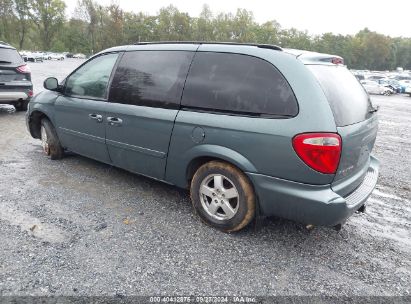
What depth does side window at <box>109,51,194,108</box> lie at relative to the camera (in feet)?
11.5

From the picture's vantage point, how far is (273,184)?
2875 mm

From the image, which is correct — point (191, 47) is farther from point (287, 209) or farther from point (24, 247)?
point (24, 247)

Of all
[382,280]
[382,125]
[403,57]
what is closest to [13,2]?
[382,125]

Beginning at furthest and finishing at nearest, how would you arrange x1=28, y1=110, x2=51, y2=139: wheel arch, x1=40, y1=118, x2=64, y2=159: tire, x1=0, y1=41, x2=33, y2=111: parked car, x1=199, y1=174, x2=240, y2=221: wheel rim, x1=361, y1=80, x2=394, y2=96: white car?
x1=361, y1=80, x2=394, y2=96: white car, x1=0, y1=41, x2=33, y2=111: parked car, x1=28, y1=110, x2=51, y2=139: wheel arch, x1=40, y1=118, x2=64, y2=159: tire, x1=199, y1=174, x2=240, y2=221: wheel rim

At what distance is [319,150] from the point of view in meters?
2.65

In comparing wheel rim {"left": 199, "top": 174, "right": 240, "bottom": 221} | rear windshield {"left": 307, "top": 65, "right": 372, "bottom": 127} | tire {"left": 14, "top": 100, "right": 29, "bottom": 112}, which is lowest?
tire {"left": 14, "top": 100, "right": 29, "bottom": 112}

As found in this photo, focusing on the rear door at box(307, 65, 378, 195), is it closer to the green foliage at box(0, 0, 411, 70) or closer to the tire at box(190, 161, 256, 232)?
the tire at box(190, 161, 256, 232)

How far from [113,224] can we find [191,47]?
6.60ft

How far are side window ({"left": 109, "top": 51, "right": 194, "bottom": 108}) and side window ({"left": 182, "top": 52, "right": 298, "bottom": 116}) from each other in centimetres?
15

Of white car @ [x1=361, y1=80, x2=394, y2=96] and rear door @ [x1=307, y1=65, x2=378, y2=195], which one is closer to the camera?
rear door @ [x1=307, y1=65, x2=378, y2=195]

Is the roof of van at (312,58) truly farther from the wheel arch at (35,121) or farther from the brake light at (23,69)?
the brake light at (23,69)

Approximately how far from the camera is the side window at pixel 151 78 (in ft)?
→ 11.5

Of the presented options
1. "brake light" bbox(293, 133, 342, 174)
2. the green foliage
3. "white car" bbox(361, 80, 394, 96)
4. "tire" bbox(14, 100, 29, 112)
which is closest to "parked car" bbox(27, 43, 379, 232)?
"brake light" bbox(293, 133, 342, 174)

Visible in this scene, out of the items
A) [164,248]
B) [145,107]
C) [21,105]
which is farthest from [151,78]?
[21,105]
